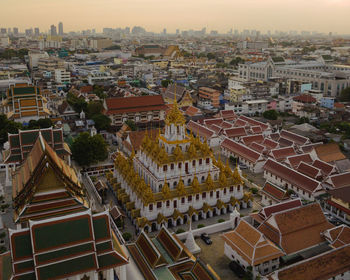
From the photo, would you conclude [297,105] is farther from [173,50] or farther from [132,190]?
[173,50]

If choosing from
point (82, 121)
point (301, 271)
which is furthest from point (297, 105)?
point (301, 271)

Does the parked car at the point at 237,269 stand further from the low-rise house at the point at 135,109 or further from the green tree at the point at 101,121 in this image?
the low-rise house at the point at 135,109

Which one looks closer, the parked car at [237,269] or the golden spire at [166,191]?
the parked car at [237,269]

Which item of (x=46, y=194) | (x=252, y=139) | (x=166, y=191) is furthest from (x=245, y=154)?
(x=46, y=194)

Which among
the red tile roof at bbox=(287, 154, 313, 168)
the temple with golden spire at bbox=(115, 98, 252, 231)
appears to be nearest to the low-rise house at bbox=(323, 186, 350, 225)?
the temple with golden spire at bbox=(115, 98, 252, 231)

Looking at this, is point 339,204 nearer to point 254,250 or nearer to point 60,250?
point 254,250

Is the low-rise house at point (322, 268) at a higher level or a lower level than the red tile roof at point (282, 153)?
lower

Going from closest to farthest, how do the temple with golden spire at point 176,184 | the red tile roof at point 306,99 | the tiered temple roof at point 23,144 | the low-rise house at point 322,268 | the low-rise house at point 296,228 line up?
the low-rise house at point 322,268, the low-rise house at point 296,228, the temple with golden spire at point 176,184, the tiered temple roof at point 23,144, the red tile roof at point 306,99

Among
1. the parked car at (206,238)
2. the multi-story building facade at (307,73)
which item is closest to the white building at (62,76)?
the multi-story building facade at (307,73)
